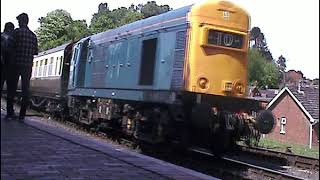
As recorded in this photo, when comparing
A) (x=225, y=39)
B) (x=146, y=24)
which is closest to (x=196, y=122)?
(x=225, y=39)

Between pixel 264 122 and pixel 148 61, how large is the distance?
2.98 meters

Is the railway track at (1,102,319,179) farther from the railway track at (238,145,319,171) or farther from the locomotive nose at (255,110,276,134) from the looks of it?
the railway track at (238,145,319,171)

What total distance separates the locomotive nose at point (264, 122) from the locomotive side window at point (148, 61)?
245 cm

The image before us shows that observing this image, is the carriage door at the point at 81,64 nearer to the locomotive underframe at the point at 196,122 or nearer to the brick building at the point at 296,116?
the locomotive underframe at the point at 196,122

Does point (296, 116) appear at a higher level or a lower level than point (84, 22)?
lower

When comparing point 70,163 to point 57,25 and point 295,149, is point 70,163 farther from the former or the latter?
point 295,149

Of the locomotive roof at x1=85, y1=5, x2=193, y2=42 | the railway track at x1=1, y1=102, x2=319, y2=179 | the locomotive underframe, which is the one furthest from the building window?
the locomotive underframe

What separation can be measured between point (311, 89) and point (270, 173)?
36.6 feet

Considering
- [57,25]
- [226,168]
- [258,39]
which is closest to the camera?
[57,25]

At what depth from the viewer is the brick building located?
21.1 metres

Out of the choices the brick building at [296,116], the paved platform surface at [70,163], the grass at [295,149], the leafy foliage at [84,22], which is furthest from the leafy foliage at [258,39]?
the paved platform surface at [70,163]

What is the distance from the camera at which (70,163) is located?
19.2 ft

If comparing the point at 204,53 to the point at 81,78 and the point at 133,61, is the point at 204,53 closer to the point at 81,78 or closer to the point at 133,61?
the point at 133,61

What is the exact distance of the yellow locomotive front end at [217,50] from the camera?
1028 cm
